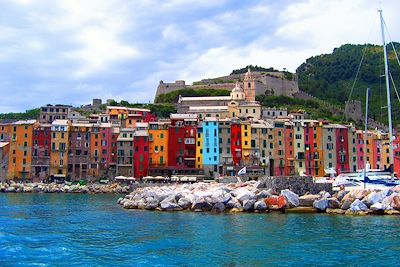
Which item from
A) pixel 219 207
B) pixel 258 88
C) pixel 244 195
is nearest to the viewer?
pixel 219 207

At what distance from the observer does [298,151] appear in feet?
252

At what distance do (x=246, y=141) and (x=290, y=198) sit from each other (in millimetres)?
39814

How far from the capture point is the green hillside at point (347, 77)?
12769cm

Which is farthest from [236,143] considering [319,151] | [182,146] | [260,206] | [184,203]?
[260,206]

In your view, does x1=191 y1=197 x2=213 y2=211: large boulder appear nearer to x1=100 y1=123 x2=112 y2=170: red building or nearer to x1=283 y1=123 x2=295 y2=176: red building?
x1=283 y1=123 x2=295 y2=176: red building

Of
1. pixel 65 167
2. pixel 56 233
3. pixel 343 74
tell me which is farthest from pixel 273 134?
pixel 343 74

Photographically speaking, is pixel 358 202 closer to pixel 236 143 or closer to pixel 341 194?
pixel 341 194

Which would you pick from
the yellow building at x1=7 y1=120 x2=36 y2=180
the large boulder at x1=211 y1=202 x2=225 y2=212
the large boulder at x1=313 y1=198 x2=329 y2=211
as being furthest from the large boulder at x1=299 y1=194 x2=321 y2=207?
the yellow building at x1=7 y1=120 x2=36 y2=180

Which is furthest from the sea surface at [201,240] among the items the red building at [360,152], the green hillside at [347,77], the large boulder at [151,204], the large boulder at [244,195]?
the green hillside at [347,77]

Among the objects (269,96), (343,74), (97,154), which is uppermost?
(343,74)

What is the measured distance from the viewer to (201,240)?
78.2 feet

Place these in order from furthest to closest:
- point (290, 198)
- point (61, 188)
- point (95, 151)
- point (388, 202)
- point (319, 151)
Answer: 1. point (95, 151)
2. point (319, 151)
3. point (61, 188)
4. point (290, 198)
5. point (388, 202)

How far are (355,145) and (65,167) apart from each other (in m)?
46.1

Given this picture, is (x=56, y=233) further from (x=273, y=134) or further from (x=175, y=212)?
(x=273, y=134)
